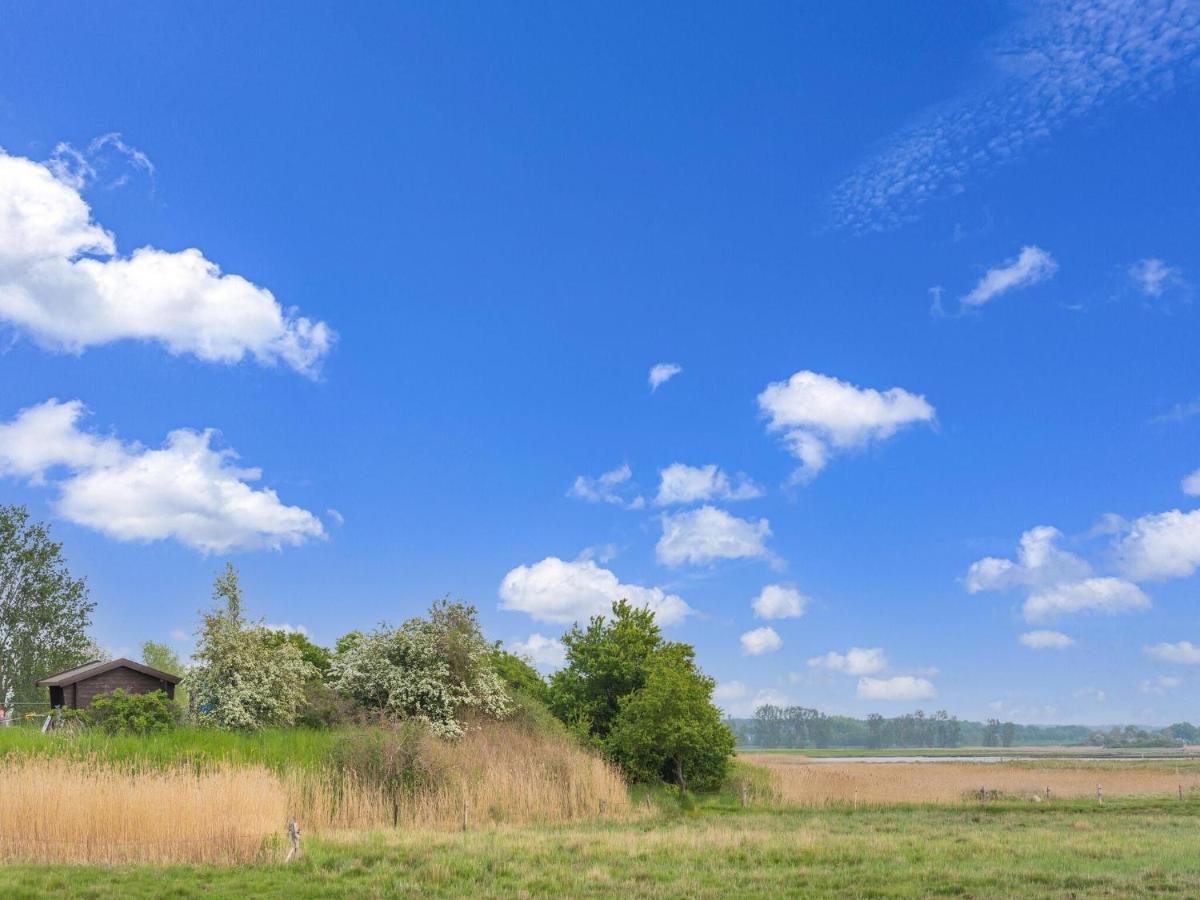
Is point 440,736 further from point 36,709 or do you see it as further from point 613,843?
point 36,709

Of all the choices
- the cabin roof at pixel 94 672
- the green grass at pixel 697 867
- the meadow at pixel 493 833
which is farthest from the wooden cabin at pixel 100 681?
the green grass at pixel 697 867

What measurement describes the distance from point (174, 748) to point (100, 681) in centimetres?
2156

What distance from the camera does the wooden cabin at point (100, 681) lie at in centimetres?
4119

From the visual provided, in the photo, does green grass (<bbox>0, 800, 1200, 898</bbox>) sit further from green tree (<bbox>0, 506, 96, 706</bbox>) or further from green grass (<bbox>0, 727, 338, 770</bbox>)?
green tree (<bbox>0, 506, 96, 706</bbox>)

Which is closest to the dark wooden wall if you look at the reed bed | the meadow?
the meadow

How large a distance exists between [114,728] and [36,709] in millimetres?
33622

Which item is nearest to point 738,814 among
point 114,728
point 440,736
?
point 440,736

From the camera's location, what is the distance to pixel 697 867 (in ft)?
51.8

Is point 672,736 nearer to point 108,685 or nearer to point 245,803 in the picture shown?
point 245,803

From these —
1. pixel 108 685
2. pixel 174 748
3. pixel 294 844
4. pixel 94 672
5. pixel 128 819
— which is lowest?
pixel 294 844

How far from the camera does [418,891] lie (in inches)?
539

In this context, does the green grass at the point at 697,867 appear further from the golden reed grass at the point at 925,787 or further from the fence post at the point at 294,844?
the golden reed grass at the point at 925,787

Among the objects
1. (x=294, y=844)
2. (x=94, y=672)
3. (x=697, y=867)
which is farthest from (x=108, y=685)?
(x=697, y=867)

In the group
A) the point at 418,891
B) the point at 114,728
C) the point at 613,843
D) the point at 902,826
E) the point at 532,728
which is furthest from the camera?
the point at 532,728
